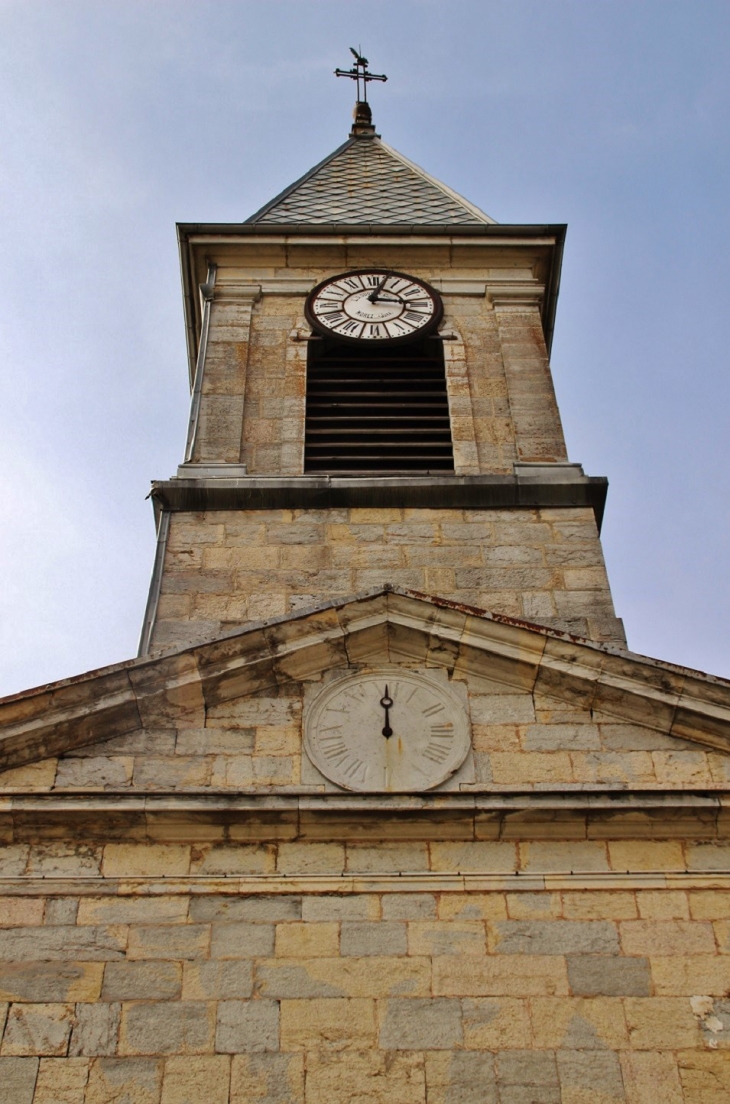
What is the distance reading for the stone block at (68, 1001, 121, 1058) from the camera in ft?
18.8

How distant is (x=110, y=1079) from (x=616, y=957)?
221 cm

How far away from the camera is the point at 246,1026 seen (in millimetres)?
5816

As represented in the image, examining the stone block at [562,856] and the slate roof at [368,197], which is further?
the slate roof at [368,197]

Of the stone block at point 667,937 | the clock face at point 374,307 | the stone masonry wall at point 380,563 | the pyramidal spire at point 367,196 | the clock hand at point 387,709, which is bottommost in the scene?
the stone block at point 667,937

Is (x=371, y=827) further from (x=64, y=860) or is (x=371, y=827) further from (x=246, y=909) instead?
(x=64, y=860)

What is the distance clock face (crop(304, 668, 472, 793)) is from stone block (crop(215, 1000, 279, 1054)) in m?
1.24

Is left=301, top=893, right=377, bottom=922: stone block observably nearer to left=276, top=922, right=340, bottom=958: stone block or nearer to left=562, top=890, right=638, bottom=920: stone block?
left=276, top=922, right=340, bottom=958: stone block

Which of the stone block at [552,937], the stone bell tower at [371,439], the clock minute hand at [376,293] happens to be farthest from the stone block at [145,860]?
the clock minute hand at [376,293]

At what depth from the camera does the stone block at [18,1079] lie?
5.55 meters

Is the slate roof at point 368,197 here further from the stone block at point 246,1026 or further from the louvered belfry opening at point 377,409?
the stone block at point 246,1026

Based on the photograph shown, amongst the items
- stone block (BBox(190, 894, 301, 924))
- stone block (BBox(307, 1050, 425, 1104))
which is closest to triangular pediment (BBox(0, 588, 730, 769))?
stone block (BBox(190, 894, 301, 924))

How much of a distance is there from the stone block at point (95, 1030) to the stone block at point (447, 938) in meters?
1.31

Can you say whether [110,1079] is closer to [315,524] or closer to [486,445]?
[315,524]

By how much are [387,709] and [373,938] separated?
1450mm
